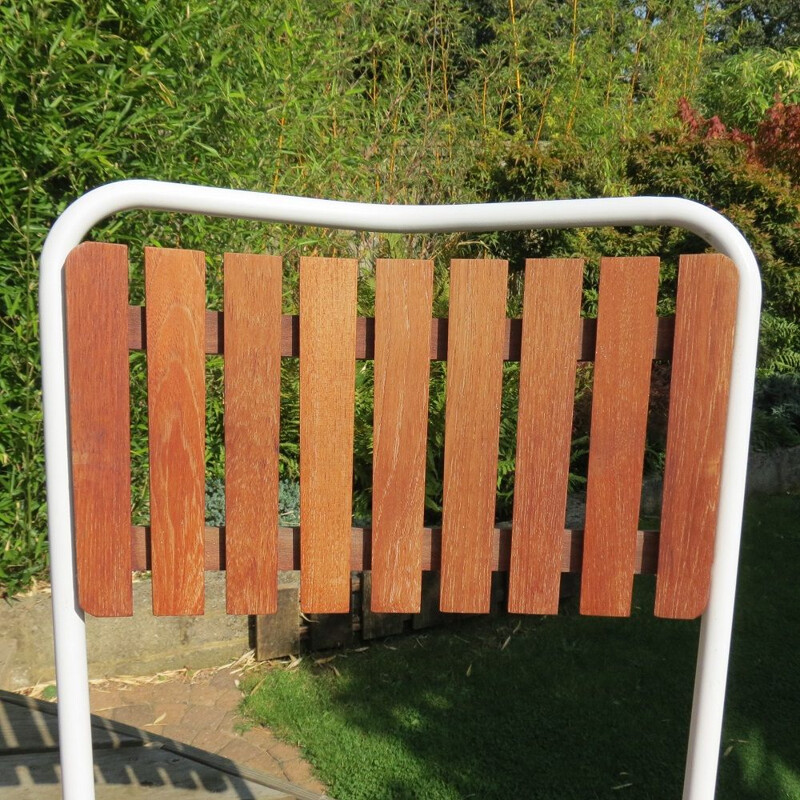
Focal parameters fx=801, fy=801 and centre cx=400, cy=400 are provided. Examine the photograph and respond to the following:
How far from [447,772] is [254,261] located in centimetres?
197

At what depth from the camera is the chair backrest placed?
118 centimetres

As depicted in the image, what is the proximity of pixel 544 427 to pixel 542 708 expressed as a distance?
2.00m

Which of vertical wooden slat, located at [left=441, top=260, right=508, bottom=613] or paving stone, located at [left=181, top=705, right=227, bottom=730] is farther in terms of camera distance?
paving stone, located at [left=181, top=705, right=227, bottom=730]

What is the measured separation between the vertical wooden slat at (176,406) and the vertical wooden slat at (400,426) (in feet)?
0.89

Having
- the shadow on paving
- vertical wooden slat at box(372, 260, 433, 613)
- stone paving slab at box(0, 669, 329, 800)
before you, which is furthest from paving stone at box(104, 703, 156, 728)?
vertical wooden slat at box(372, 260, 433, 613)

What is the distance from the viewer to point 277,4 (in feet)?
10.2

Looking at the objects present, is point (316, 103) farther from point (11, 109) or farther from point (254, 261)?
point (254, 261)

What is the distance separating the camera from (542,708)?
290 cm

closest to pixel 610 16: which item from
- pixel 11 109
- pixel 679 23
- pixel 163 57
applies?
pixel 679 23

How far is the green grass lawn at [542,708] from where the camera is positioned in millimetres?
2512

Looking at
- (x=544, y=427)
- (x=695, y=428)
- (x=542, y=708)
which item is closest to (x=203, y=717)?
(x=542, y=708)

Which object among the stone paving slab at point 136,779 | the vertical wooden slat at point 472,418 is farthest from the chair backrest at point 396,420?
the stone paving slab at point 136,779

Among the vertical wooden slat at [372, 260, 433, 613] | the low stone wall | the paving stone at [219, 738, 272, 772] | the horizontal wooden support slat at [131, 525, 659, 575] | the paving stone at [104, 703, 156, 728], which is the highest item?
the vertical wooden slat at [372, 260, 433, 613]

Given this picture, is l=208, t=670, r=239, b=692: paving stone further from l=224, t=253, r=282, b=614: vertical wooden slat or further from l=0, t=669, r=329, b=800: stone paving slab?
l=224, t=253, r=282, b=614: vertical wooden slat
